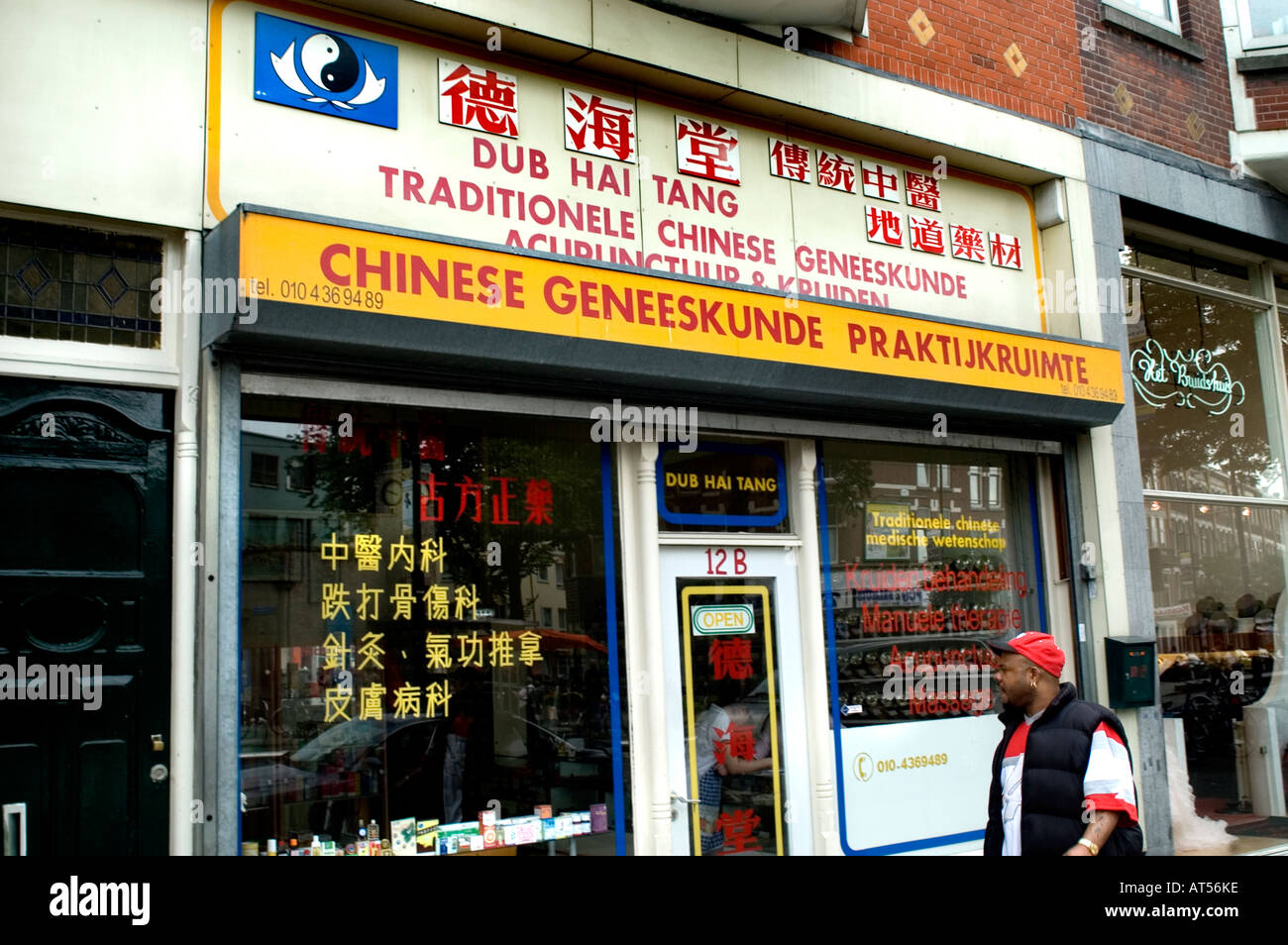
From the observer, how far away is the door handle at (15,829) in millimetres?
4621

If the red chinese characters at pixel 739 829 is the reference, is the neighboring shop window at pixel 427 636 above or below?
above

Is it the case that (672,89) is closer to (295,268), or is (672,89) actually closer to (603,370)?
(603,370)

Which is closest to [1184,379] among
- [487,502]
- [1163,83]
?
[1163,83]

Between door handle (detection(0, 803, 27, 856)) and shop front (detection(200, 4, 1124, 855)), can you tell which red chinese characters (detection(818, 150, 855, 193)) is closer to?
shop front (detection(200, 4, 1124, 855))

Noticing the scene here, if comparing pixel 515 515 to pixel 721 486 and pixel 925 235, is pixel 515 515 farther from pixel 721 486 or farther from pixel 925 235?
pixel 925 235

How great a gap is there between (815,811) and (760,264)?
11.2ft

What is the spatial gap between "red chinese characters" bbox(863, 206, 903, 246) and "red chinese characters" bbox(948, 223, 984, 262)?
54 centimetres

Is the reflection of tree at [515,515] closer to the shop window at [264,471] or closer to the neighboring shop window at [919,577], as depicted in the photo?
the shop window at [264,471]

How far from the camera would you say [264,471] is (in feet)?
17.9

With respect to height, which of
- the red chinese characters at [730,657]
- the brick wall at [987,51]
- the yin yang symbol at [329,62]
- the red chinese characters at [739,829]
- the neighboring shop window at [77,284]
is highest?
the brick wall at [987,51]

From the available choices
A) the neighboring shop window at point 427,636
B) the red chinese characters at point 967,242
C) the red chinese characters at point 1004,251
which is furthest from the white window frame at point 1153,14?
the neighboring shop window at point 427,636

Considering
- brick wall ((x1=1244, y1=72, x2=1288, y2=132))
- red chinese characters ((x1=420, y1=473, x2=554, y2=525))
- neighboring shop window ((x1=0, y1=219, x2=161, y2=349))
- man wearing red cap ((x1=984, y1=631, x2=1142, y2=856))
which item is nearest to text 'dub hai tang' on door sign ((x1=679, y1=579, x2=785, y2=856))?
red chinese characters ((x1=420, y1=473, x2=554, y2=525))

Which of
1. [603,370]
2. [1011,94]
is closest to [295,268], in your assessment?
[603,370]

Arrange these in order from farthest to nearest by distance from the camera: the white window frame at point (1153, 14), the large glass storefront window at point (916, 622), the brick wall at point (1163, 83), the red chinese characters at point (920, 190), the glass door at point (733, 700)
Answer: the white window frame at point (1153, 14)
the brick wall at point (1163, 83)
the red chinese characters at point (920, 190)
the large glass storefront window at point (916, 622)
the glass door at point (733, 700)
